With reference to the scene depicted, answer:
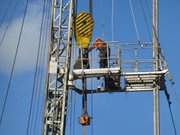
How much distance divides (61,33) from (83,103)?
10.7 feet

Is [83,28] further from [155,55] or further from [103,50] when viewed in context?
[155,55]

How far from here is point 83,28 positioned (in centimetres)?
3962

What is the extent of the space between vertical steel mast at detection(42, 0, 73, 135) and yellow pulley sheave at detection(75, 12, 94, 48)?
37cm

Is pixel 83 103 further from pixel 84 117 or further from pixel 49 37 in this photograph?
pixel 49 37

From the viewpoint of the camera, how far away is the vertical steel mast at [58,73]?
38.7 m

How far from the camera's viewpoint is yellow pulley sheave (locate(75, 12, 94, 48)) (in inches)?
1547

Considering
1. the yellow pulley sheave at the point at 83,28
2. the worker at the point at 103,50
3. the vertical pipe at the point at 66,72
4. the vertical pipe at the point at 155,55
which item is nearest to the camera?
the vertical pipe at the point at 155,55

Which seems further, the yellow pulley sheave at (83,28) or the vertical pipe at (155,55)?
the yellow pulley sheave at (83,28)

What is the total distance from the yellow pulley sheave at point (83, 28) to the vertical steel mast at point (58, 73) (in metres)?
0.37

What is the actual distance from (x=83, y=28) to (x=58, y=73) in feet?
7.55

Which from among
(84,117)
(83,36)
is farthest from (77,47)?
(84,117)

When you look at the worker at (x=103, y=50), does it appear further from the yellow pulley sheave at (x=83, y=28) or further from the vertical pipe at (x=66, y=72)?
the vertical pipe at (x=66, y=72)

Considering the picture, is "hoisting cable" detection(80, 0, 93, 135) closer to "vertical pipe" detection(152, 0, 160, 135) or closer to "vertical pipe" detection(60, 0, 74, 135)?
"vertical pipe" detection(60, 0, 74, 135)

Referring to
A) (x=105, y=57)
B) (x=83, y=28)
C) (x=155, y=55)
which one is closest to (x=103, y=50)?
(x=105, y=57)
